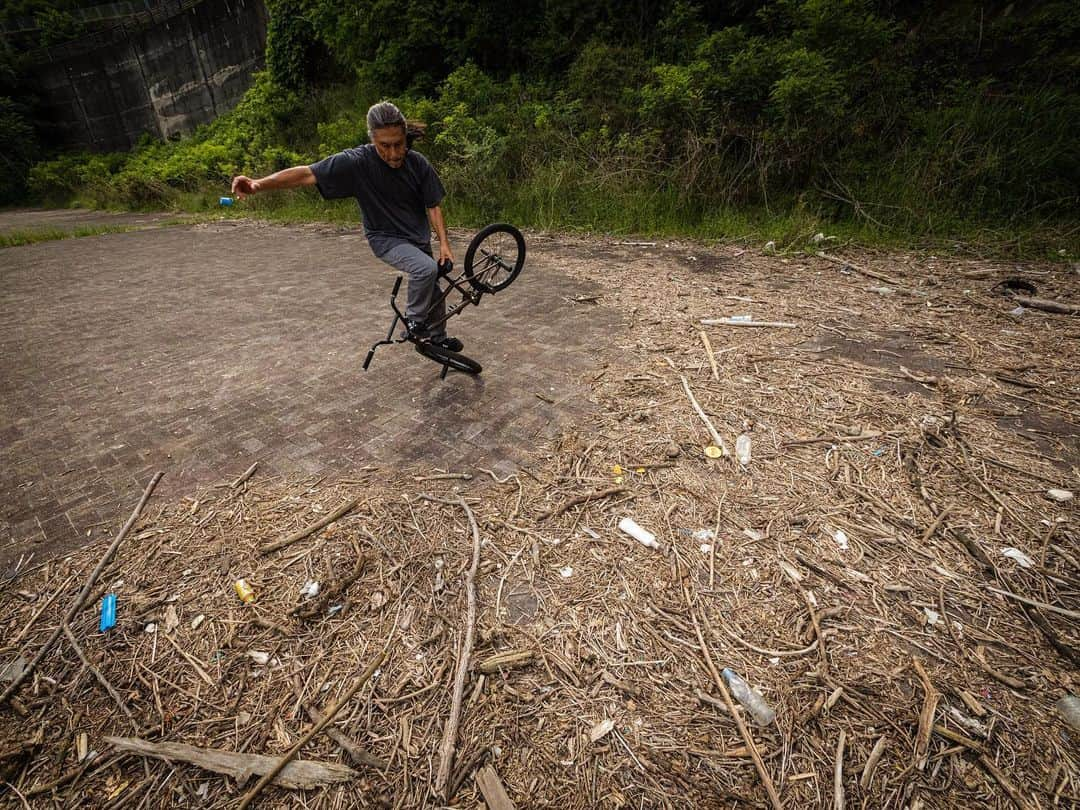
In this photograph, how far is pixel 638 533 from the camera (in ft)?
7.42

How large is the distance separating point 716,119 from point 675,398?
6209 millimetres

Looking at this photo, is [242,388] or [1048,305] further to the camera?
[1048,305]

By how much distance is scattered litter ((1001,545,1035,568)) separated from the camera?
77.8 inches

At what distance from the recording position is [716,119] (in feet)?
23.7

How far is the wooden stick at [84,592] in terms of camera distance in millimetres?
1731

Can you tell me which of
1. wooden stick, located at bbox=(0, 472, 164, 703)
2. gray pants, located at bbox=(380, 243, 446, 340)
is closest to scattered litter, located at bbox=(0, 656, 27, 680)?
wooden stick, located at bbox=(0, 472, 164, 703)

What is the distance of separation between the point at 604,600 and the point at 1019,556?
180cm

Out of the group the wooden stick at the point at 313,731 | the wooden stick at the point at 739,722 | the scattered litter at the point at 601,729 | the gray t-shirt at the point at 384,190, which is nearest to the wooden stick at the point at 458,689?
the wooden stick at the point at 313,731

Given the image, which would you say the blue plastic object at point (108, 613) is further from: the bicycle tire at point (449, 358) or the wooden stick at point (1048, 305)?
the wooden stick at point (1048, 305)

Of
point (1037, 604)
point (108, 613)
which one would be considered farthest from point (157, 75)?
point (1037, 604)

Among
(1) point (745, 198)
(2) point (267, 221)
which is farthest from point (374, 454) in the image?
(2) point (267, 221)

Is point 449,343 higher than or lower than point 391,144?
lower

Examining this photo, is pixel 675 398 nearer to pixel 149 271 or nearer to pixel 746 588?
pixel 746 588

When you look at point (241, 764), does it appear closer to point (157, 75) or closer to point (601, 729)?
point (601, 729)
